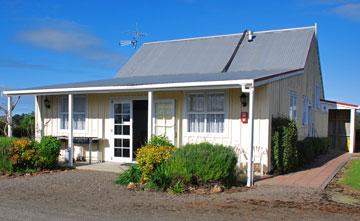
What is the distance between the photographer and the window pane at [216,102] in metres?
13.1

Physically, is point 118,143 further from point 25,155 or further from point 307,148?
point 307,148

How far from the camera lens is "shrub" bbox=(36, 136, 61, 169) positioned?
42.1ft

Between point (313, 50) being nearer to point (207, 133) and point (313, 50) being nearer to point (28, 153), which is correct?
point (207, 133)

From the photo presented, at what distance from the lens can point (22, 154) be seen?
12391 millimetres

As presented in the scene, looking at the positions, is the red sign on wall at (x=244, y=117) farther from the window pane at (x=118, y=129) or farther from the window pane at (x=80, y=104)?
the window pane at (x=80, y=104)

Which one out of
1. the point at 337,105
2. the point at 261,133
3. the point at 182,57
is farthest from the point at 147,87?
the point at 337,105

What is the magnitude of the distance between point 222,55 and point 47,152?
839 centimetres

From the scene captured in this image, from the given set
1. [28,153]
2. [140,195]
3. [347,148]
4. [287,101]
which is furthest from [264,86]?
[347,148]

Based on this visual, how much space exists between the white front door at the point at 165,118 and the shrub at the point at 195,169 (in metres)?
4.21

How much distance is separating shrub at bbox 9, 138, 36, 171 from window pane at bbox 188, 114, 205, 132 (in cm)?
501

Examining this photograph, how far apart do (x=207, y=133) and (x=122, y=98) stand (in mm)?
3700

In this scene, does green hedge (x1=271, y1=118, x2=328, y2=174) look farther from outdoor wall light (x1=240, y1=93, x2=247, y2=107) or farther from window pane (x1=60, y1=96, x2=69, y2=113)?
window pane (x1=60, y1=96, x2=69, y2=113)

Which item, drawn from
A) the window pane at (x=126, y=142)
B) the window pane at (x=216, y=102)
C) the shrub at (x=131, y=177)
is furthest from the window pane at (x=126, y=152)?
the shrub at (x=131, y=177)

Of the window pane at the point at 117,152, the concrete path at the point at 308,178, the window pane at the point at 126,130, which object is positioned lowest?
the concrete path at the point at 308,178
